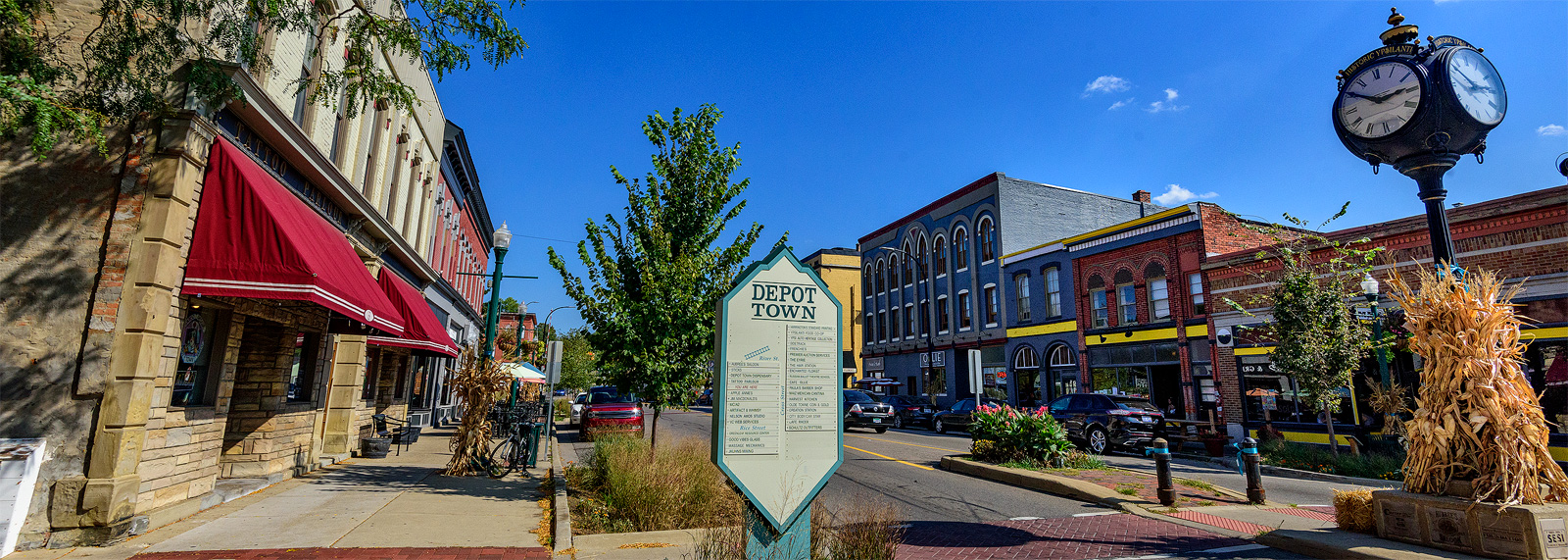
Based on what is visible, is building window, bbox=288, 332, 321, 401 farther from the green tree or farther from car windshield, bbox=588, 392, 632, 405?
car windshield, bbox=588, 392, 632, 405

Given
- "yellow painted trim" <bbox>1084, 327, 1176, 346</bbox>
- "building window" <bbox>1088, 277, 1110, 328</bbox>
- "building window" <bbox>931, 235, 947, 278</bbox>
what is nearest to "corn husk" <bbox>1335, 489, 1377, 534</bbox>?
"yellow painted trim" <bbox>1084, 327, 1176, 346</bbox>

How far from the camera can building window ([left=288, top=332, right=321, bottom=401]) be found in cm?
1184

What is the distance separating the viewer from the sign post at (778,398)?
5.22m

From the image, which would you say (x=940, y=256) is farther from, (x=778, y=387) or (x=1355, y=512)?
(x=778, y=387)

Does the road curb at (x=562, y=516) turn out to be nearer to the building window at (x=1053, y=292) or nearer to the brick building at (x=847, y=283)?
the building window at (x=1053, y=292)

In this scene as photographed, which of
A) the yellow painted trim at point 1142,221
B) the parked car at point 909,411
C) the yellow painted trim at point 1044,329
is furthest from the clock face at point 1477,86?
the yellow painted trim at point 1044,329

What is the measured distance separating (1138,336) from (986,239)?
10.3m

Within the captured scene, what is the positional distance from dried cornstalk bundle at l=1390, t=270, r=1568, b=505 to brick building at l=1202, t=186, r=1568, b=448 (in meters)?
6.01

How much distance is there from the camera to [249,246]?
7.51 metres

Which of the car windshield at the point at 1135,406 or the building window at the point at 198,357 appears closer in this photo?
the building window at the point at 198,357

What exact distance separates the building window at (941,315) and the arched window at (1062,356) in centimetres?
787

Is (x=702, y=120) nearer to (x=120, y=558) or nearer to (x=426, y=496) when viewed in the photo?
(x=426, y=496)

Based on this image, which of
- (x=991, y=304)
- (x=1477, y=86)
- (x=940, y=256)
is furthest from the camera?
(x=940, y=256)

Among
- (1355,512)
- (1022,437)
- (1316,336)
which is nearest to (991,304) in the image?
(1316,336)
